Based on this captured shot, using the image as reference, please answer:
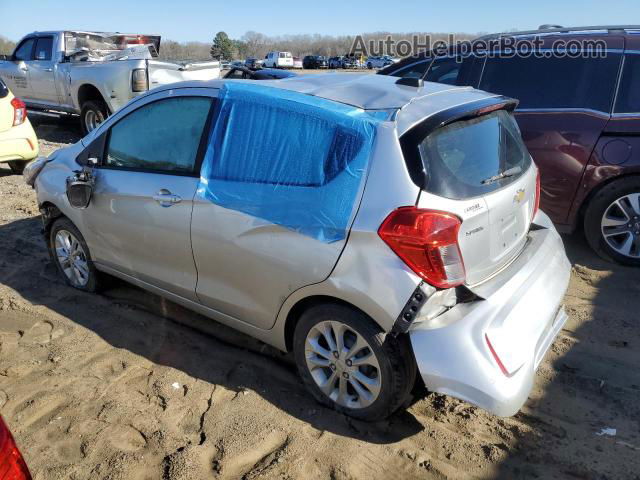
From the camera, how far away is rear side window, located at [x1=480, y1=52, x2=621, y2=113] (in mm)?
4688

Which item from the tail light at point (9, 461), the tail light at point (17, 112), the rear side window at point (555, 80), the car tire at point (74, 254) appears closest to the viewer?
the tail light at point (9, 461)

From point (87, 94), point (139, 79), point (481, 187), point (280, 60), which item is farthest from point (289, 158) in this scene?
point (280, 60)

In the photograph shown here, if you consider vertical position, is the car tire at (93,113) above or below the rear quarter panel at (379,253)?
above

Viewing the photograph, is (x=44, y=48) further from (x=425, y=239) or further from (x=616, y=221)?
(x=425, y=239)

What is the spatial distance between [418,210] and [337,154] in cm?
51

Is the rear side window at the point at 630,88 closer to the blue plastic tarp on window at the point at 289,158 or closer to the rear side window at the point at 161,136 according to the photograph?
the blue plastic tarp on window at the point at 289,158

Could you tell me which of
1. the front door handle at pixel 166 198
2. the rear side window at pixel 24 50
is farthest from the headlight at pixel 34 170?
the rear side window at pixel 24 50

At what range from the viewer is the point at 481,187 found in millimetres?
2709

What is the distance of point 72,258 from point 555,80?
4.35m

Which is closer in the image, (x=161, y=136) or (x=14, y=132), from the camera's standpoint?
(x=161, y=136)

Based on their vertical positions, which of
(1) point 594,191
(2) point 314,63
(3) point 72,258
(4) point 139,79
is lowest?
(3) point 72,258

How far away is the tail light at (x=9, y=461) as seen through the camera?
5.22ft

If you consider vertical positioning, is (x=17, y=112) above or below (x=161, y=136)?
above

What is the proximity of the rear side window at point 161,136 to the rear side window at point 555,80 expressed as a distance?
121 inches
